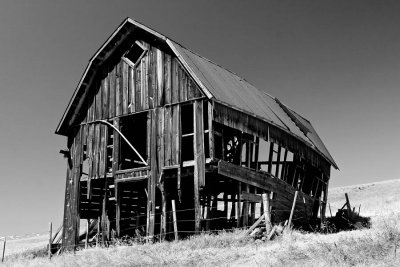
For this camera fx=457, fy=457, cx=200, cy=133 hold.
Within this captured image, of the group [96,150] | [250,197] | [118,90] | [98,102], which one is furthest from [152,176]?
[98,102]

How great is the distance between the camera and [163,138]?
63.1 ft

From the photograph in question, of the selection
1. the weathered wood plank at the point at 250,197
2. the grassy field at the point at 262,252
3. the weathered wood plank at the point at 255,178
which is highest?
the weathered wood plank at the point at 255,178

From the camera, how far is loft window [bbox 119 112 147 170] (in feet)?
71.6

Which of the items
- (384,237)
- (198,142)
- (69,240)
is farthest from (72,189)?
(384,237)

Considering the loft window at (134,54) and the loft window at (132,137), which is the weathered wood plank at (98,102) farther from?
the loft window at (134,54)

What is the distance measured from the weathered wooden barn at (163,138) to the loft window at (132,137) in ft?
0.20

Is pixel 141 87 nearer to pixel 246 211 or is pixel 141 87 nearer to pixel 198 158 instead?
pixel 198 158

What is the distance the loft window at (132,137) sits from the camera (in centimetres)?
2183

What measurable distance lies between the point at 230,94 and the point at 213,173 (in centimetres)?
379

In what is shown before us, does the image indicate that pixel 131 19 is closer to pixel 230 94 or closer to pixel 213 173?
Result: pixel 230 94

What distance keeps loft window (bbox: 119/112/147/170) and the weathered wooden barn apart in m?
0.06

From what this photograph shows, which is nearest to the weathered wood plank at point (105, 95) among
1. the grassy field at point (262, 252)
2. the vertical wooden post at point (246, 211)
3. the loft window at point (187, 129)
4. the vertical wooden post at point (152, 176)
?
the vertical wooden post at point (152, 176)

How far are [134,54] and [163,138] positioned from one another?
504cm

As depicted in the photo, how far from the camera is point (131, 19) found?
20391mm
